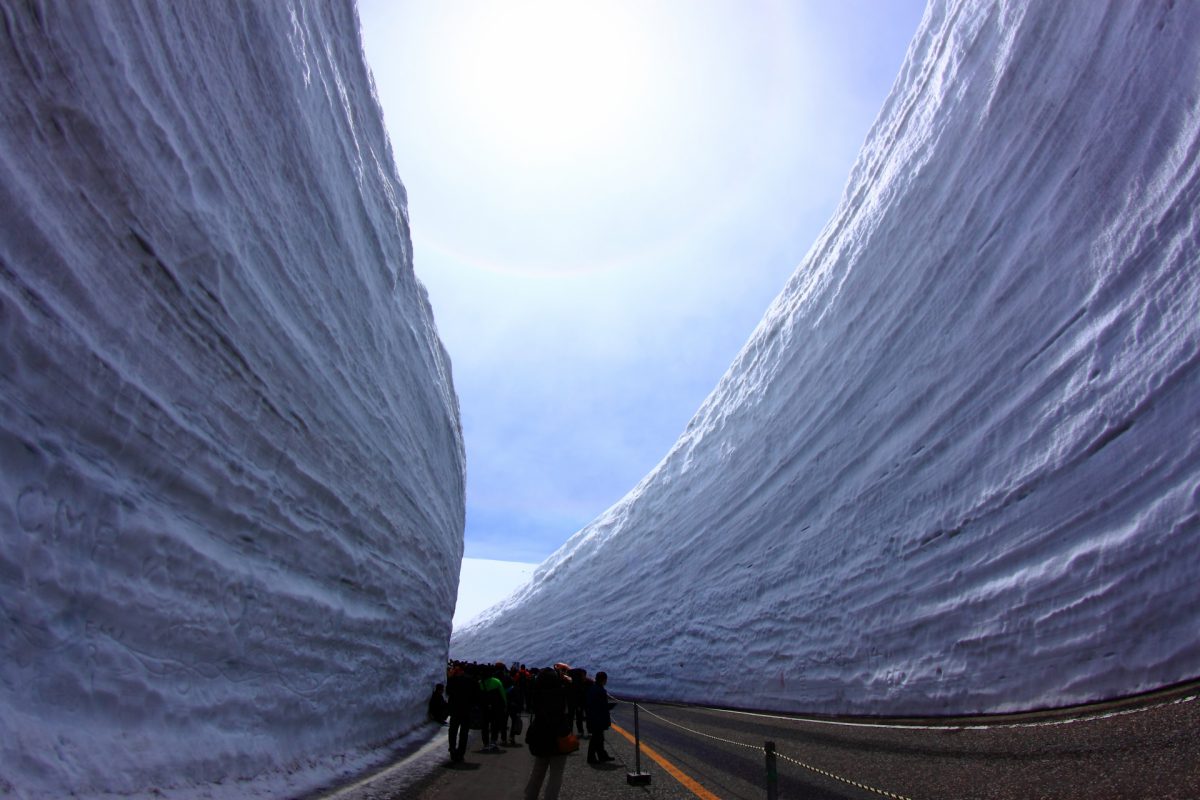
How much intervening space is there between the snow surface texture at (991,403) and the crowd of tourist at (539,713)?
4.49 m

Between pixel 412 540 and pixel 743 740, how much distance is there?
624 cm

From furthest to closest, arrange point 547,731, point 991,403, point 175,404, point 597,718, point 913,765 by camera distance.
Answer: point 991,403 → point 597,718 → point 913,765 → point 547,731 → point 175,404

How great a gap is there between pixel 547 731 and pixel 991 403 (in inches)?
305

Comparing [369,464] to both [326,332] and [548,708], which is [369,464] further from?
[548,708]

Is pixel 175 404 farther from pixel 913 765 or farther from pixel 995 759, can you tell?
pixel 995 759

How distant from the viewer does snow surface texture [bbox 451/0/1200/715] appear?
22.1 ft

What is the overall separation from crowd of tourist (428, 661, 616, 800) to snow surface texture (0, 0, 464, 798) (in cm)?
120

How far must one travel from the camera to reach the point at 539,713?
435 centimetres

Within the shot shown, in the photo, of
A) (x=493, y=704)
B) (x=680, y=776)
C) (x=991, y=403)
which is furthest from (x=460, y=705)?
Result: (x=991, y=403)

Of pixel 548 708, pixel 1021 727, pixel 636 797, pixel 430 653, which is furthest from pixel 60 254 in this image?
pixel 430 653

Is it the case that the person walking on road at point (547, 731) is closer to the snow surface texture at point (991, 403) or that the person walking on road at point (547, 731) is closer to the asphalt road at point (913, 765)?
the asphalt road at point (913, 765)

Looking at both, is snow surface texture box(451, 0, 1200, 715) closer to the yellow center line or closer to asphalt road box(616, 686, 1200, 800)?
asphalt road box(616, 686, 1200, 800)

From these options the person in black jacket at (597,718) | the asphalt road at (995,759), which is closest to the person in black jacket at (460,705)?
the person in black jacket at (597,718)

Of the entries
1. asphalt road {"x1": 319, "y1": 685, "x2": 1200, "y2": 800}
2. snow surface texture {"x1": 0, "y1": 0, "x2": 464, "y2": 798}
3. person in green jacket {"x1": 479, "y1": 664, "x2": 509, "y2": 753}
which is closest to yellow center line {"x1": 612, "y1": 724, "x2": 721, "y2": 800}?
asphalt road {"x1": 319, "y1": 685, "x2": 1200, "y2": 800}
